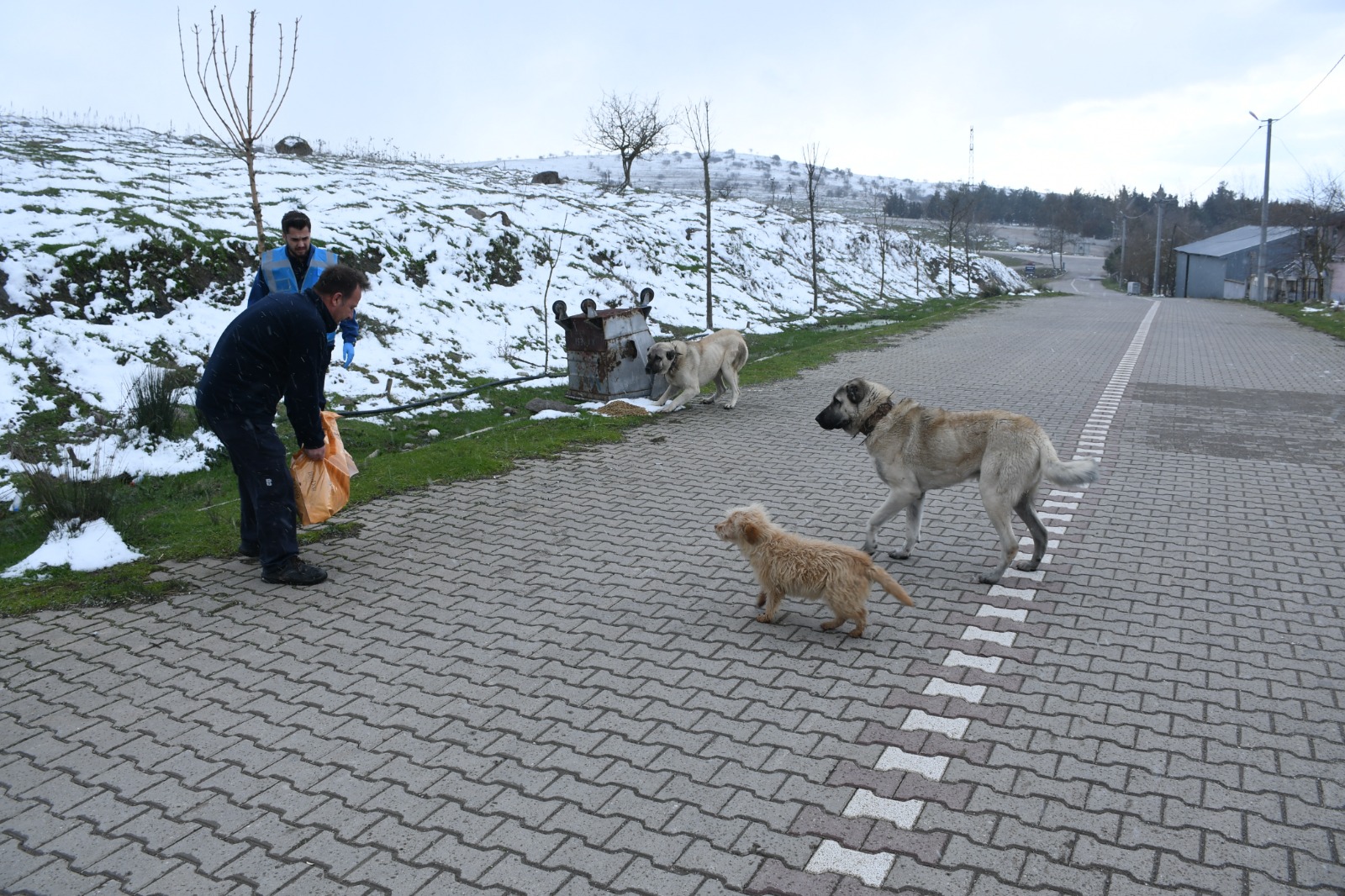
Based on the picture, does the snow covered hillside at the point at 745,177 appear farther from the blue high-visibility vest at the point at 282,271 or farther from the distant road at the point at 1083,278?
the blue high-visibility vest at the point at 282,271

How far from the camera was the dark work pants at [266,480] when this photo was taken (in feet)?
19.9

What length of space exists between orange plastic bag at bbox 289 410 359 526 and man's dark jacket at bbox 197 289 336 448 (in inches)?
19.6

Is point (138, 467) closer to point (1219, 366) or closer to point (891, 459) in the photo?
point (891, 459)

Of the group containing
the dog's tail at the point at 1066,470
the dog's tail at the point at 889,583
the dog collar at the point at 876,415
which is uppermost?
the dog collar at the point at 876,415

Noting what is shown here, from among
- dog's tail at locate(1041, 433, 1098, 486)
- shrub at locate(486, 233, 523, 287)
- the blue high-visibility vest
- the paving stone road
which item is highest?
shrub at locate(486, 233, 523, 287)

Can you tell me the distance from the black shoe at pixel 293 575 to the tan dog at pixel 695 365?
6.97 metres

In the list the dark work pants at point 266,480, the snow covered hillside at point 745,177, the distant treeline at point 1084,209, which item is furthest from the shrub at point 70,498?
the distant treeline at point 1084,209

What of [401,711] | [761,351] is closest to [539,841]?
[401,711]

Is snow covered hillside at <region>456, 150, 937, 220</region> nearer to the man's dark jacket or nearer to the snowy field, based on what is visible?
the snowy field

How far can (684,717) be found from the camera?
4.56 meters

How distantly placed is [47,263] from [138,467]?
5.32 metres

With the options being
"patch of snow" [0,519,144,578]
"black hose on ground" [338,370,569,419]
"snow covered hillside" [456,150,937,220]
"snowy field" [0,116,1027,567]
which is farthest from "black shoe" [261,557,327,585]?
"snow covered hillside" [456,150,937,220]

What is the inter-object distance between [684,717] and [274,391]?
145 inches

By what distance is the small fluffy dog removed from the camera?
5.36 meters
